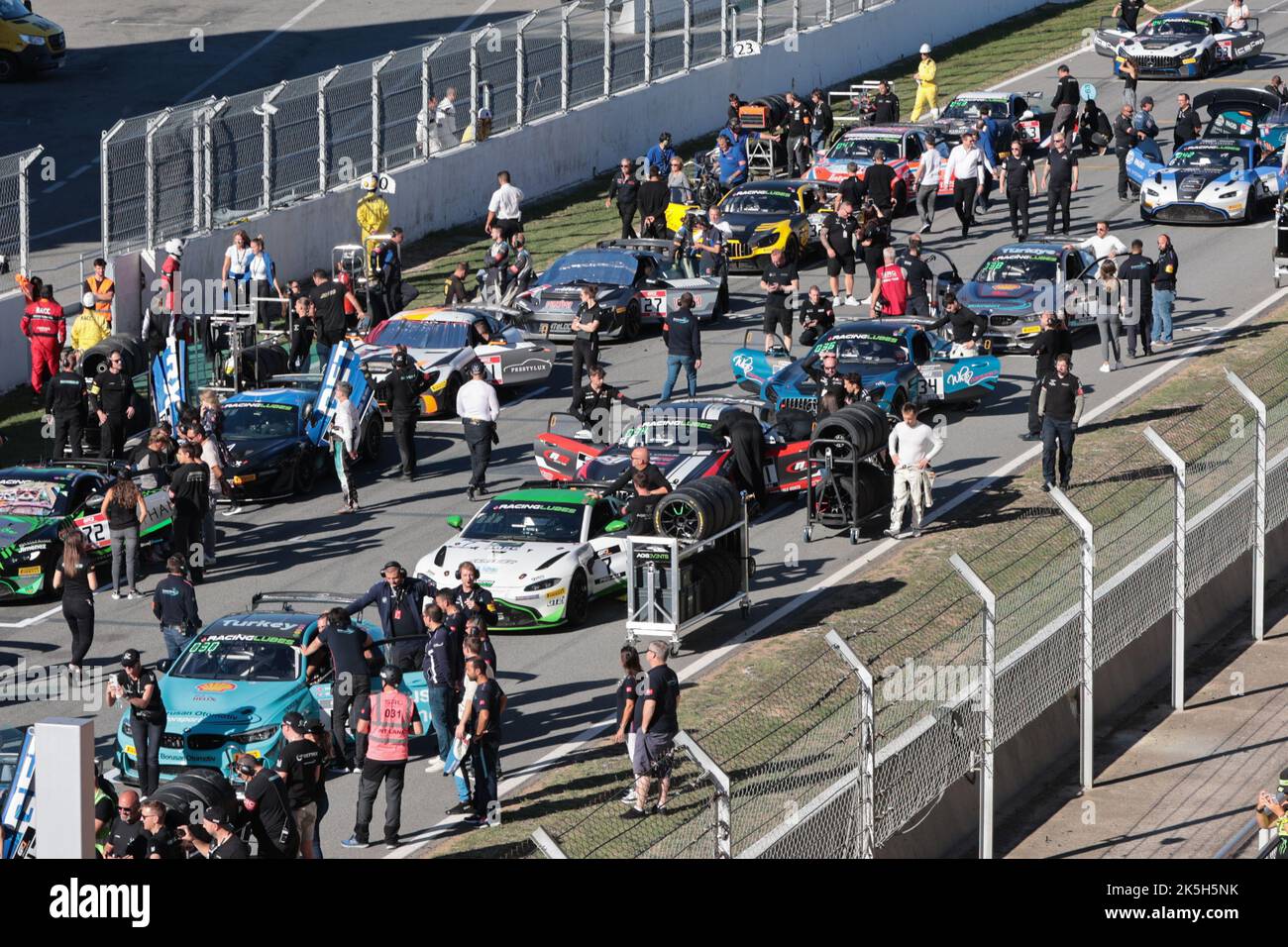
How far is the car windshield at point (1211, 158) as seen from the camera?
36438 millimetres

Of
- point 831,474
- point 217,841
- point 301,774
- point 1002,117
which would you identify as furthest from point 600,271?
point 217,841

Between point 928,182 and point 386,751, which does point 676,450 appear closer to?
point 386,751

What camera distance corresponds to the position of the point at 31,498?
21375 mm

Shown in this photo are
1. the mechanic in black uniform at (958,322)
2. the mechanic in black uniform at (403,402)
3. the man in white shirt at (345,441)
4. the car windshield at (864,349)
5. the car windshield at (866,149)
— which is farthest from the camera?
the car windshield at (866,149)

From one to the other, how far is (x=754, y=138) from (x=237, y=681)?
25.6 m

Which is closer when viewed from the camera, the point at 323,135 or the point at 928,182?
the point at 323,135

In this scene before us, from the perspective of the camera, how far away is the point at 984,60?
5047 cm

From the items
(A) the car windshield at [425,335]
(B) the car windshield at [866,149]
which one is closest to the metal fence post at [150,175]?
(A) the car windshield at [425,335]

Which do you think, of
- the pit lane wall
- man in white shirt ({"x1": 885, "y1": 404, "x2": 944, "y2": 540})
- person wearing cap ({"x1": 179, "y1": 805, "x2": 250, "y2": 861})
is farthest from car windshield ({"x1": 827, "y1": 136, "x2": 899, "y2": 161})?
person wearing cap ({"x1": 179, "y1": 805, "x2": 250, "y2": 861})

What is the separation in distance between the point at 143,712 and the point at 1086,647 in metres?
7.40

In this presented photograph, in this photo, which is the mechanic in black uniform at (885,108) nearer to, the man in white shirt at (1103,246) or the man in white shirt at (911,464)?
the man in white shirt at (1103,246)

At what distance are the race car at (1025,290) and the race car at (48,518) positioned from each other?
12.3m

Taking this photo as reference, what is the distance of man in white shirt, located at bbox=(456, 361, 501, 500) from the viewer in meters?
23.5
